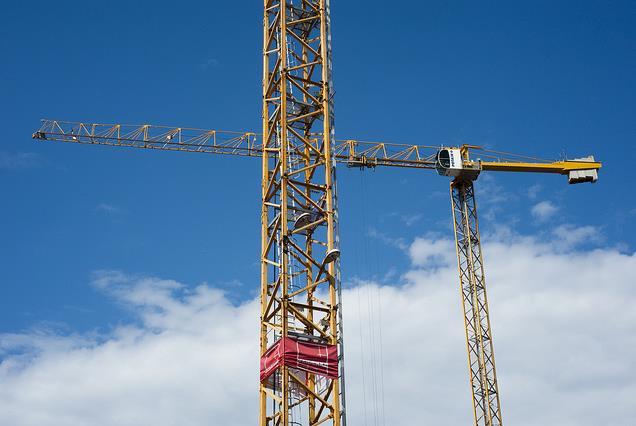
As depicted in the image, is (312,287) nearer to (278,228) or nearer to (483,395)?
(278,228)

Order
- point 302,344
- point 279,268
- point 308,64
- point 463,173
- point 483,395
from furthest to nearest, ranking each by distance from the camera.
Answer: point 463,173
point 483,395
point 308,64
point 279,268
point 302,344

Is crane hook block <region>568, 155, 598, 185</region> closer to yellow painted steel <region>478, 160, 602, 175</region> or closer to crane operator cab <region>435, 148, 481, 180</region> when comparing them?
yellow painted steel <region>478, 160, 602, 175</region>

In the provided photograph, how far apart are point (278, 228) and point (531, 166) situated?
45193 millimetres

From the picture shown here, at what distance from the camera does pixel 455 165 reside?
8112 cm

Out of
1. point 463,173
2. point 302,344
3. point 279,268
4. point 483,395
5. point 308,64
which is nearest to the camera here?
point 302,344

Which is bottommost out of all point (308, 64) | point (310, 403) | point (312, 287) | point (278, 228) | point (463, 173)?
point (310, 403)

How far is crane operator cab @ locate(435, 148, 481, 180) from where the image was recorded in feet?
266

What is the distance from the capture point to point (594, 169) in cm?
8506

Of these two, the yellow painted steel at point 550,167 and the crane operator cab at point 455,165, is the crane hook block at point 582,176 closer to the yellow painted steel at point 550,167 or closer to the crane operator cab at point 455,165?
the yellow painted steel at point 550,167

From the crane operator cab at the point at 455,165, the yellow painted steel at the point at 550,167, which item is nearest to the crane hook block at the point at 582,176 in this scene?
the yellow painted steel at the point at 550,167

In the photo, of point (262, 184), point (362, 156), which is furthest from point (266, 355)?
point (362, 156)

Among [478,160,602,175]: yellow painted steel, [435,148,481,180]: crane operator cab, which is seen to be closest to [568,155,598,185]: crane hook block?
[478,160,602,175]: yellow painted steel

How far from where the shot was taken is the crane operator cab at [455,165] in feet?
266

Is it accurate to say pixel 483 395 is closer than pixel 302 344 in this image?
No
